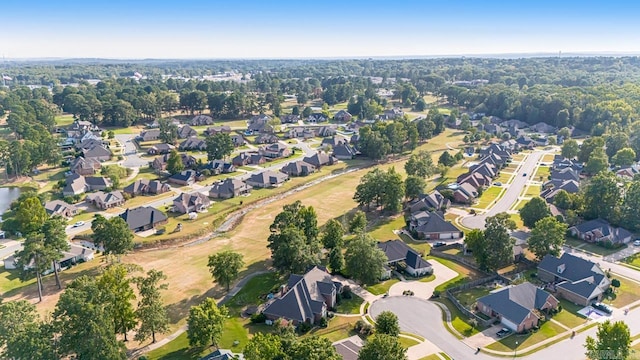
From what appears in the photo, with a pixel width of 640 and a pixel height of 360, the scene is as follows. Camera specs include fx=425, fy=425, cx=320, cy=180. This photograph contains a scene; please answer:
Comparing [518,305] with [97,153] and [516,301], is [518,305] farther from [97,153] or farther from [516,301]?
[97,153]

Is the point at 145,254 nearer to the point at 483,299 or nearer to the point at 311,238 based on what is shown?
the point at 311,238

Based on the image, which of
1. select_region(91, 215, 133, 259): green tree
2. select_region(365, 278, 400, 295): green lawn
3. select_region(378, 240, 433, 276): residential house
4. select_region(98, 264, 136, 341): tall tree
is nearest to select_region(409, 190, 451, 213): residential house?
select_region(378, 240, 433, 276): residential house

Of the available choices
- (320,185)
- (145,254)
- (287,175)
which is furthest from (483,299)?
(287,175)

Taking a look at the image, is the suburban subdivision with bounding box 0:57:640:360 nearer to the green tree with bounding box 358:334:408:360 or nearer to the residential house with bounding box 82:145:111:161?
the green tree with bounding box 358:334:408:360

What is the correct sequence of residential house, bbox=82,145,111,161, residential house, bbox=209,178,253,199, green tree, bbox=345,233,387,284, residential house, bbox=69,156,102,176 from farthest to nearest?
residential house, bbox=82,145,111,161 → residential house, bbox=69,156,102,176 → residential house, bbox=209,178,253,199 → green tree, bbox=345,233,387,284

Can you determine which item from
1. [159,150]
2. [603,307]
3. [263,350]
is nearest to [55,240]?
[263,350]

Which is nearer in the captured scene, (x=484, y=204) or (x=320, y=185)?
(x=484, y=204)
